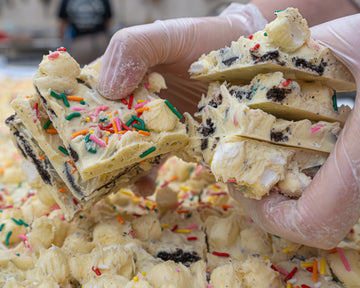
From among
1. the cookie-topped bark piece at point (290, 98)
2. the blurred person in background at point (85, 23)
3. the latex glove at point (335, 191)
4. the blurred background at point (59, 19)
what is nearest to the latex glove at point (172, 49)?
the cookie-topped bark piece at point (290, 98)

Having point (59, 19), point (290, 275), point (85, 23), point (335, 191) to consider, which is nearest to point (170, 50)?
point (335, 191)

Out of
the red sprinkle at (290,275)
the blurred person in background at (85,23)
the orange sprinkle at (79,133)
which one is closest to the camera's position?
the orange sprinkle at (79,133)

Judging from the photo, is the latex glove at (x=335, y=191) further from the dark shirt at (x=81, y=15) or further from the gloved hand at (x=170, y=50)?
the dark shirt at (x=81, y=15)

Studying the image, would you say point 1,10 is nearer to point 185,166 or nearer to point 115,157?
point 185,166

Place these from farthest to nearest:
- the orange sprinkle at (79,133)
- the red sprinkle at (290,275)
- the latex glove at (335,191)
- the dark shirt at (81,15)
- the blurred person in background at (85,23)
A: the dark shirt at (81,15), the blurred person in background at (85,23), the red sprinkle at (290,275), the orange sprinkle at (79,133), the latex glove at (335,191)

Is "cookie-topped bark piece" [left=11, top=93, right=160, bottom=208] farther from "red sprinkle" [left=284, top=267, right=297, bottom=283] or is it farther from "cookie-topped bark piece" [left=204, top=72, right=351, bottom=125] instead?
"red sprinkle" [left=284, top=267, right=297, bottom=283]

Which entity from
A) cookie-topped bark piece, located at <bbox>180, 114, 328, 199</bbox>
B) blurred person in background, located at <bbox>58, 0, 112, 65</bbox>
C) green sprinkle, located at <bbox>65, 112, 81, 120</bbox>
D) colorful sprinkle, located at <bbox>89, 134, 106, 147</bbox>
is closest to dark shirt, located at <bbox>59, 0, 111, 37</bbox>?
blurred person in background, located at <bbox>58, 0, 112, 65</bbox>

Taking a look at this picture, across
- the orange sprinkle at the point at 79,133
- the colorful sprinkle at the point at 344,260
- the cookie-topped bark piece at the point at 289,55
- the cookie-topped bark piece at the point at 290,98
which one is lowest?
the colorful sprinkle at the point at 344,260

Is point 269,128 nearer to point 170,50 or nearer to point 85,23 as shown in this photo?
point 170,50
